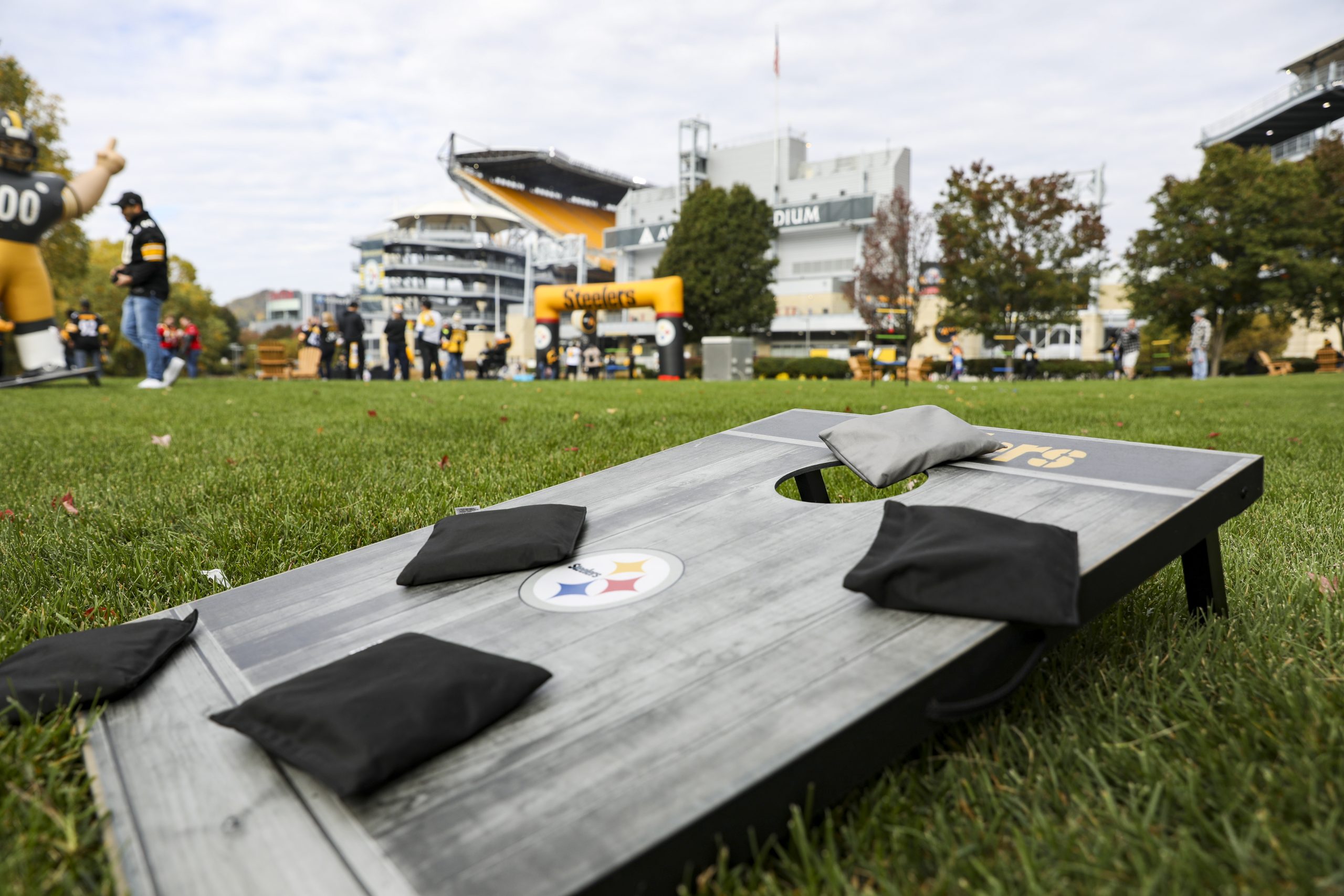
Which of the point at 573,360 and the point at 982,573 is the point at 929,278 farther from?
the point at 982,573

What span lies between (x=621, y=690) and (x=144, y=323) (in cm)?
1168

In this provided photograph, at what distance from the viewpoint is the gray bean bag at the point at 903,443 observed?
200 cm

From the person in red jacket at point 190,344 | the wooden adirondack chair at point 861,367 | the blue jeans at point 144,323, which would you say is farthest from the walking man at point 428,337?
the wooden adirondack chair at point 861,367

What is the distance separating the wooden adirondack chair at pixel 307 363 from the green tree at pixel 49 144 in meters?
7.50

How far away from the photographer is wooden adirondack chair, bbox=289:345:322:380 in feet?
93.0

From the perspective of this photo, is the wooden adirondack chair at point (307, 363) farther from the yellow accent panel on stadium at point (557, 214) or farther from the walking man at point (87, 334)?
the yellow accent panel on stadium at point (557, 214)

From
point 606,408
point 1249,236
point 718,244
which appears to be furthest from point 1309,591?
point 718,244

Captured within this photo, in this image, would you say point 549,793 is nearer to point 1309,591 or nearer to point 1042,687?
point 1042,687

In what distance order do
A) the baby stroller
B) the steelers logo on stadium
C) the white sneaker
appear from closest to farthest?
the steelers logo on stadium, the white sneaker, the baby stroller

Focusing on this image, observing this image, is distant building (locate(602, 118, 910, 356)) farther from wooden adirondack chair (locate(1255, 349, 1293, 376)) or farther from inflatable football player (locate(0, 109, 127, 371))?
inflatable football player (locate(0, 109, 127, 371))

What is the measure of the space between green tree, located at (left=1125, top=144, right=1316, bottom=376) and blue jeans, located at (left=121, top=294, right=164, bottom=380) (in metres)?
24.7

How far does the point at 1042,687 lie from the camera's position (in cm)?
140

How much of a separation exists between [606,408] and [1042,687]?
18.5 ft

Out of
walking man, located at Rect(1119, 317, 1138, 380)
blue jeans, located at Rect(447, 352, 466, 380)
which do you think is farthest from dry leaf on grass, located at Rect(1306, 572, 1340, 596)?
walking man, located at Rect(1119, 317, 1138, 380)
